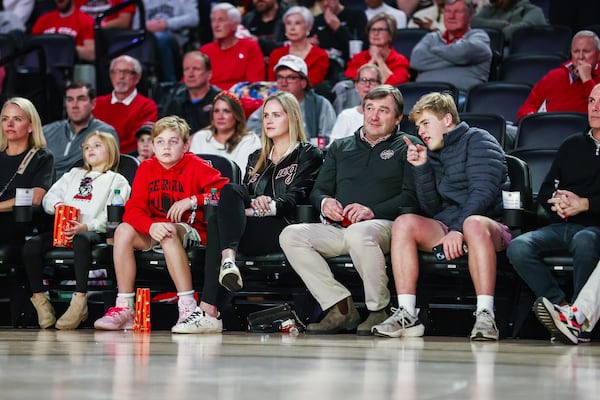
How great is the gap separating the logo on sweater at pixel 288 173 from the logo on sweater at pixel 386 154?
1.75ft

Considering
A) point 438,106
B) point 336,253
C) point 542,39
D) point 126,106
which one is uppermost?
point 542,39

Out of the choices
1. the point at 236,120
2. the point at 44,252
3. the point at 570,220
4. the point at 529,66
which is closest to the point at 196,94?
the point at 236,120

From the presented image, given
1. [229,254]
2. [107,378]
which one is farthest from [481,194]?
[107,378]

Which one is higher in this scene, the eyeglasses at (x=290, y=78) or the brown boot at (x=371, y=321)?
the eyeglasses at (x=290, y=78)

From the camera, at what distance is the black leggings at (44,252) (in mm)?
6273

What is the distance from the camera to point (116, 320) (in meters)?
6.03

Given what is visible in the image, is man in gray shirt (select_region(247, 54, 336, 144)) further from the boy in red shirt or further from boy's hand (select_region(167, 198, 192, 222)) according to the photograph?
boy's hand (select_region(167, 198, 192, 222))

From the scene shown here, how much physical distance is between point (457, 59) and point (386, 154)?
2.54 meters

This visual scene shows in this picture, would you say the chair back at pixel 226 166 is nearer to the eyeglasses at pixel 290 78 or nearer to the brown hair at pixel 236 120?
the brown hair at pixel 236 120

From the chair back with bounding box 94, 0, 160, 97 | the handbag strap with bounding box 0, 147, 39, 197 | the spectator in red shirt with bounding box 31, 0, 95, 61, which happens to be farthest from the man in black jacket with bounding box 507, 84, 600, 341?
the spectator in red shirt with bounding box 31, 0, 95, 61

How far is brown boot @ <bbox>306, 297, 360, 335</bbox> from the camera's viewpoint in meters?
5.80

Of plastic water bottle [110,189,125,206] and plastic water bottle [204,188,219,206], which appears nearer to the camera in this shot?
plastic water bottle [204,188,219,206]

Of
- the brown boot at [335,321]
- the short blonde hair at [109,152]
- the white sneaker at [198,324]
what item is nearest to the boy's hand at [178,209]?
the white sneaker at [198,324]

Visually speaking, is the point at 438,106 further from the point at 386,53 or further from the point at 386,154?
the point at 386,53
